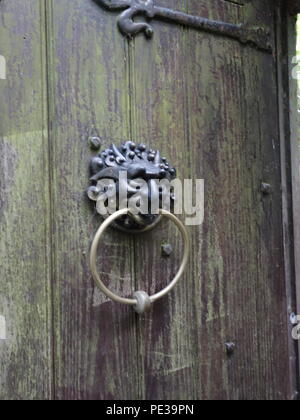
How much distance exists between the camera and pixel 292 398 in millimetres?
854

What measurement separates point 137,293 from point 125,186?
147mm

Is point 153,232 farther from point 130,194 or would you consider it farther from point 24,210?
point 24,210

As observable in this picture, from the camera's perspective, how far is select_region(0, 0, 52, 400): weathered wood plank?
61 centimetres

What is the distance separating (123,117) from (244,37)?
0.93 feet

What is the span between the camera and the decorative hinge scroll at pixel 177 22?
72 centimetres

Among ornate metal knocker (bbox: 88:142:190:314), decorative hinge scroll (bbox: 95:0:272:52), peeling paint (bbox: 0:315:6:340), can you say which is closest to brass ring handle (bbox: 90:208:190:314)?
ornate metal knocker (bbox: 88:142:190:314)

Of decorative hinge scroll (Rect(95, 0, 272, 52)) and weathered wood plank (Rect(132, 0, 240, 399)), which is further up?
decorative hinge scroll (Rect(95, 0, 272, 52))

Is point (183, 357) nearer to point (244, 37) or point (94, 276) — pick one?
point (94, 276)

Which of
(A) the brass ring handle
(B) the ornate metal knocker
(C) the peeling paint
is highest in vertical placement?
(B) the ornate metal knocker

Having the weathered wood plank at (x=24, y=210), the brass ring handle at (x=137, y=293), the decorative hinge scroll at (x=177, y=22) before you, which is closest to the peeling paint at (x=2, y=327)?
the weathered wood plank at (x=24, y=210)

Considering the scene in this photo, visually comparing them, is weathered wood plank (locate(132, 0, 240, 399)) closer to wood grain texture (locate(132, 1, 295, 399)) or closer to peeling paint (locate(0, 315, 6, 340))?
wood grain texture (locate(132, 1, 295, 399))

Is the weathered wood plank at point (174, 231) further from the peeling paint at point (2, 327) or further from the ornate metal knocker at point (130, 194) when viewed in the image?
the peeling paint at point (2, 327)

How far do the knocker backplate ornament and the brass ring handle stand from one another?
2cm

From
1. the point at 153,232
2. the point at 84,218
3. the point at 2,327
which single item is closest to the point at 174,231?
the point at 153,232
